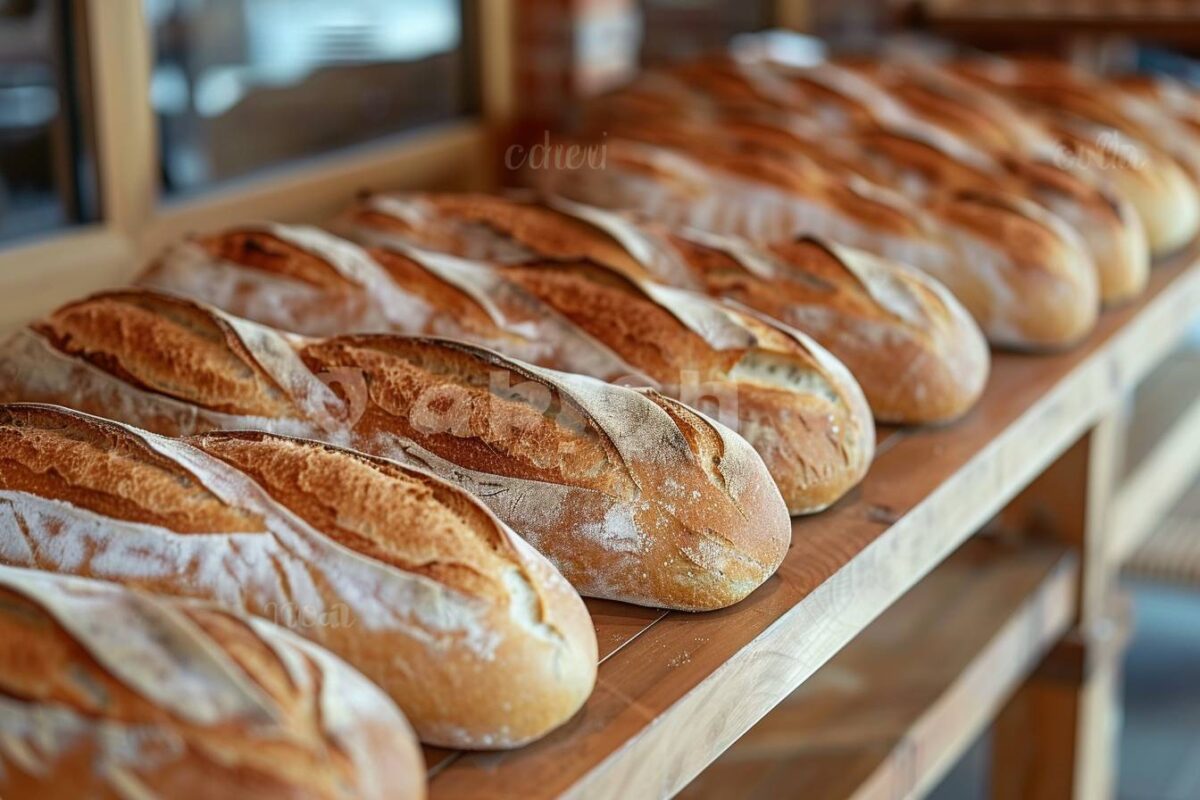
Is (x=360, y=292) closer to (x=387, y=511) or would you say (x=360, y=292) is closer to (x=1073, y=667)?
(x=387, y=511)

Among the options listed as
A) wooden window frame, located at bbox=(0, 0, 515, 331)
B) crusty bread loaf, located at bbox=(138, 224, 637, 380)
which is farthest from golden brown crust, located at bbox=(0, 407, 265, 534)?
wooden window frame, located at bbox=(0, 0, 515, 331)

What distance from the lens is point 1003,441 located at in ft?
4.80

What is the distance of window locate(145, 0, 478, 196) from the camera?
2.06 meters

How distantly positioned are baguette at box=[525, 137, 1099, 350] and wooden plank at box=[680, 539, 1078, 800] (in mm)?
436

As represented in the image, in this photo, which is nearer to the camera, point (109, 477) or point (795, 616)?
point (109, 477)

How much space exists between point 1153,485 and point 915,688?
0.91 m

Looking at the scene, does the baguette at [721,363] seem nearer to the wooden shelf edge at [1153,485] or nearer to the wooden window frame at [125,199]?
the wooden window frame at [125,199]

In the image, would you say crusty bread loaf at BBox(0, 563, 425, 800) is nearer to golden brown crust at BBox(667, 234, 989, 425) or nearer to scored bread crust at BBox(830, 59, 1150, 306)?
golden brown crust at BBox(667, 234, 989, 425)

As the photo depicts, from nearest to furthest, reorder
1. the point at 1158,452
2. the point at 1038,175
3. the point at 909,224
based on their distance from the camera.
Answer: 1. the point at 909,224
2. the point at 1038,175
3. the point at 1158,452

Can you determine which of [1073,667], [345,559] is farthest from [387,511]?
[1073,667]

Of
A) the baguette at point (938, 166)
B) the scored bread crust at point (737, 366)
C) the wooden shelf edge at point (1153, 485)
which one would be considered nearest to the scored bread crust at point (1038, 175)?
the baguette at point (938, 166)

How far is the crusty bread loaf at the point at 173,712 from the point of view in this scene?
0.69m

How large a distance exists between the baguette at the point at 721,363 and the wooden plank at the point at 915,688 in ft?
1.74

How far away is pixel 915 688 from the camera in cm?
182
